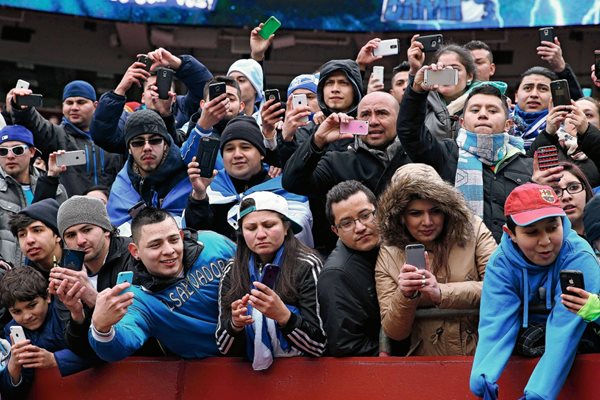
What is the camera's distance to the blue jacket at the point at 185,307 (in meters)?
6.21

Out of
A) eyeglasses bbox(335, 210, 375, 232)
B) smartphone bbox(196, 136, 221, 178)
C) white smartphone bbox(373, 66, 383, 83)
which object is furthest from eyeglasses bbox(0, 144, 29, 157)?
eyeglasses bbox(335, 210, 375, 232)

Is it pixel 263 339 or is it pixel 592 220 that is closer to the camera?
pixel 592 220

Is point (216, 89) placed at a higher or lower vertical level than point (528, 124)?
higher

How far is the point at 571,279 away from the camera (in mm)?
4988

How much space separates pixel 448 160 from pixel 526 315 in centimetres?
155

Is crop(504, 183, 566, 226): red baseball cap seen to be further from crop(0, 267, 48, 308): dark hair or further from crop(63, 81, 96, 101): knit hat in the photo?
crop(63, 81, 96, 101): knit hat

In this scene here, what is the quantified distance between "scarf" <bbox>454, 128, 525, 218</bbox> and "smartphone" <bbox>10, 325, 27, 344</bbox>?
2.94 meters

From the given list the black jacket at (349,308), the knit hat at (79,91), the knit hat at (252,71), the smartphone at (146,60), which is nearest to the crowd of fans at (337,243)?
the black jacket at (349,308)

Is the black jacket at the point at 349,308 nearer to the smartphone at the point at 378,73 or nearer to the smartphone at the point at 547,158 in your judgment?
the smartphone at the point at 547,158

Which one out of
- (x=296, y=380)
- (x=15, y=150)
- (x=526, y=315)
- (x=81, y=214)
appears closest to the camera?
(x=526, y=315)

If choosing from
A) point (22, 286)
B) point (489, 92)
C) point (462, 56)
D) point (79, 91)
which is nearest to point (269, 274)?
point (22, 286)

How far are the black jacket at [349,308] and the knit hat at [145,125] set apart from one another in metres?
2.24

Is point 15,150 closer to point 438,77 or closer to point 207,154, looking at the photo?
point 207,154

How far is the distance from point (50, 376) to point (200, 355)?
1045 mm
